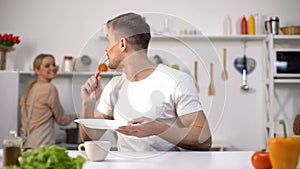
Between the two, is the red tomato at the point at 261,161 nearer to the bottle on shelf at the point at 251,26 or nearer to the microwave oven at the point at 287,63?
the microwave oven at the point at 287,63

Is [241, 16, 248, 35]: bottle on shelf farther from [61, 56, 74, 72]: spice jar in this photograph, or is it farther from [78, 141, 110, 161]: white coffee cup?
[78, 141, 110, 161]: white coffee cup

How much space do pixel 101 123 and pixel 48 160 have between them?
1.99 ft

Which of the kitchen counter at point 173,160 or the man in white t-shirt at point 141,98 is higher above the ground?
the man in white t-shirt at point 141,98

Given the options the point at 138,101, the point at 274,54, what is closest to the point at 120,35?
the point at 138,101

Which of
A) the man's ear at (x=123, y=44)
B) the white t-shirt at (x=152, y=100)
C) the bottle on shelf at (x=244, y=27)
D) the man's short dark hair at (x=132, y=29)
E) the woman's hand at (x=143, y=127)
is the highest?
the bottle on shelf at (x=244, y=27)

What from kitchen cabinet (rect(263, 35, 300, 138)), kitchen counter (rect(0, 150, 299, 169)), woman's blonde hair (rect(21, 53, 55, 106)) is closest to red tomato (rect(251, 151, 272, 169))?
kitchen counter (rect(0, 150, 299, 169))

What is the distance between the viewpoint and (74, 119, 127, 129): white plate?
1.40m

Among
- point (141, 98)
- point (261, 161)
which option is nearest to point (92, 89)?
point (141, 98)

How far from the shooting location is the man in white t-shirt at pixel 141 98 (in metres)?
1.43

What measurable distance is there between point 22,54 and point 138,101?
246 cm

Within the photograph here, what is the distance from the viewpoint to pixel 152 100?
4.80 feet

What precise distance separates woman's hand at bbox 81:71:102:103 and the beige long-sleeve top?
178 centimetres

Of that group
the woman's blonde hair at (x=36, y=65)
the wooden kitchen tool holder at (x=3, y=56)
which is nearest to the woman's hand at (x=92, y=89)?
the woman's blonde hair at (x=36, y=65)

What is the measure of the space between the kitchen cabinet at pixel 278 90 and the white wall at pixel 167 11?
0.12 m
